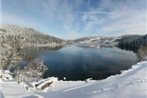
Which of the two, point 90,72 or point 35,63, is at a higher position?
point 35,63

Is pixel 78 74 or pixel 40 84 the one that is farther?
pixel 78 74

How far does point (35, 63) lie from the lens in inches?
1508

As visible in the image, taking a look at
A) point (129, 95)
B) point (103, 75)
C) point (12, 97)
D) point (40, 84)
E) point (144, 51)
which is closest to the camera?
point (129, 95)

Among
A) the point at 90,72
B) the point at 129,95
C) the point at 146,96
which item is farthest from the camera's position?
the point at 90,72

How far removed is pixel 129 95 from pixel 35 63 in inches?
1214

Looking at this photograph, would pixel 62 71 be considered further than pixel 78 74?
Yes

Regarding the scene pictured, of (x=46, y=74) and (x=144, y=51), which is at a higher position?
(x=144, y=51)

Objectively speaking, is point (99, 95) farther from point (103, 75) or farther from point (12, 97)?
point (103, 75)

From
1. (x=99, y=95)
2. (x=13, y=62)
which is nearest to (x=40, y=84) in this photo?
(x=13, y=62)

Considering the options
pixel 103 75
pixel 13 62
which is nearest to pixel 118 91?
pixel 13 62

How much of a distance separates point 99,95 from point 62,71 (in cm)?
4645

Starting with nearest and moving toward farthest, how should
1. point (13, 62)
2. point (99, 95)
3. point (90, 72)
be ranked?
point (99, 95), point (13, 62), point (90, 72)

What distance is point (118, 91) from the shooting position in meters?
9.44

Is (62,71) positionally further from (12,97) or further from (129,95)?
(129,95)
